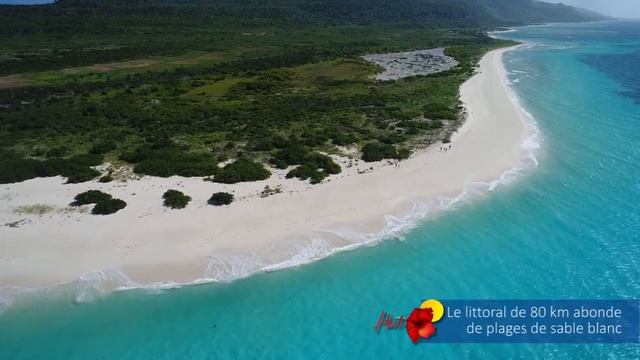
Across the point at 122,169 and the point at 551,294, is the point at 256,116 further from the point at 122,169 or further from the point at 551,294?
the point at 551,294

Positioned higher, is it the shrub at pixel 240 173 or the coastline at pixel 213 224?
the shrub at pixel 240 173

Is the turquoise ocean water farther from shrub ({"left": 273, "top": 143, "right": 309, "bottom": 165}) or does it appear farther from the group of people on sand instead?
shrub ({"left": 273, "top": 143, "right": 309, "bottom": 165})

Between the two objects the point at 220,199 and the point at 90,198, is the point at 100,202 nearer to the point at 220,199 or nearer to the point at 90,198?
the point at 90,198

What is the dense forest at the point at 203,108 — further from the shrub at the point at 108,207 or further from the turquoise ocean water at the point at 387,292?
the turquoise ocean water at the point at 387,292

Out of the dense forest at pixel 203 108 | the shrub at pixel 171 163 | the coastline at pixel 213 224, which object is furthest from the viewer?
the dense forest at pixel 203 108

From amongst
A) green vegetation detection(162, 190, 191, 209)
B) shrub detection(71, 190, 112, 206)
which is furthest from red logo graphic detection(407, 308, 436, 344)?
shrub detection(71, 190, 112, 206)

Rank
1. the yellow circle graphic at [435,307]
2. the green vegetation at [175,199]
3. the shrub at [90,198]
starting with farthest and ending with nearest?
1. the shrub at [90,198]
2. the green vegetation at [175,199]
3. the yellow circle graphic at [435,307]

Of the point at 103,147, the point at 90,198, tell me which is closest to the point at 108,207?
the point at 90,198

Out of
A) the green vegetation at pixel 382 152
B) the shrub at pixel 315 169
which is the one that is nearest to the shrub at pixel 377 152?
the green vegetation at pixel 382 152
